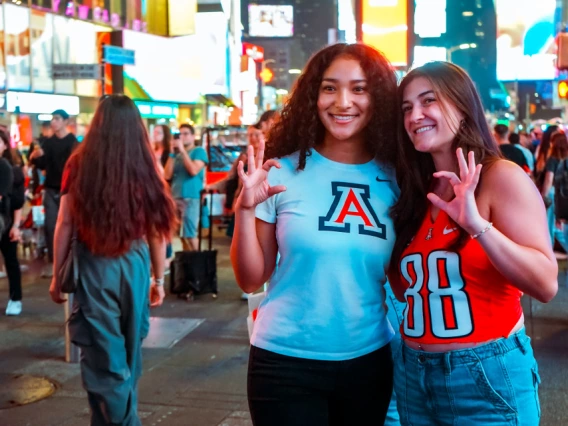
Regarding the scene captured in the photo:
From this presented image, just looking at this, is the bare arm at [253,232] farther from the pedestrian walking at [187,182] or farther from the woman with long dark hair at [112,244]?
the pedestrian walking at [187,182]

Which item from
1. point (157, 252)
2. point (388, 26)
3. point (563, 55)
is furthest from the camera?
point (563, 55)

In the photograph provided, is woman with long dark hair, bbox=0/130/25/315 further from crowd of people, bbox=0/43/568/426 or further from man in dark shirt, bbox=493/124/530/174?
man in dark shirt, bbox=493/124/530/174

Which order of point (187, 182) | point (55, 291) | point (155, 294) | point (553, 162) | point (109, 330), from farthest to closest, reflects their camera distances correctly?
point (553, 162), point (187, 182), point (155, 294), point (55, 291), point (109, 330)

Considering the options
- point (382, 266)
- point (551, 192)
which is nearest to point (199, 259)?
point (551, 192)

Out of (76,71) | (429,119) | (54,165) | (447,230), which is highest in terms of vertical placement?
Result: (76,71)

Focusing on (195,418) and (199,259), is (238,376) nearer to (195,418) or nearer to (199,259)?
(195,418)

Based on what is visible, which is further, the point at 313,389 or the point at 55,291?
the point at 55,291

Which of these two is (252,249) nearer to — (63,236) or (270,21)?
(63,236)

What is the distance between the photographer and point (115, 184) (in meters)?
4.47

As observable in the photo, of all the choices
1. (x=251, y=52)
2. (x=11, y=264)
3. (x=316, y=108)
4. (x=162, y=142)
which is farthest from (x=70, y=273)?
(x=251, y=52)

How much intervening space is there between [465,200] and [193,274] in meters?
7.11

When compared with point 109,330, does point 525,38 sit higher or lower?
higher

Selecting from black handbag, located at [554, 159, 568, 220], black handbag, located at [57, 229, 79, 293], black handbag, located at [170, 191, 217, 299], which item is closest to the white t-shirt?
black handbag, located at [57, 229, 79, 293]

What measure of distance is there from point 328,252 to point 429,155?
54 cm
